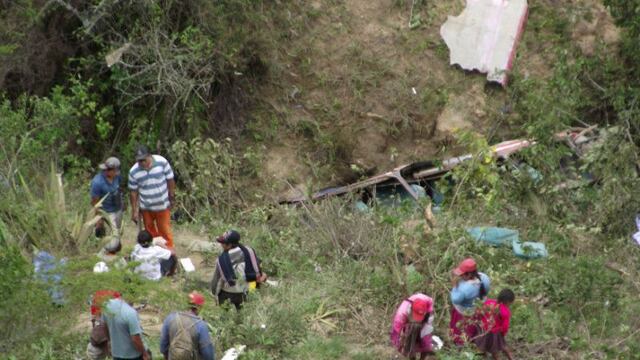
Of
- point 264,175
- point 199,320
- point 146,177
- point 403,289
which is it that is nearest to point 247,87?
point 264,175

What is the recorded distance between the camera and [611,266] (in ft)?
33.7

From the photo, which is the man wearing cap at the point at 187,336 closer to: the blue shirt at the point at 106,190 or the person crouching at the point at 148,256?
the person crouching at the point at 148,256

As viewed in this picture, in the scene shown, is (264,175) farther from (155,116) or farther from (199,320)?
(199,320)

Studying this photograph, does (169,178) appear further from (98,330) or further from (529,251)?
(529,251)

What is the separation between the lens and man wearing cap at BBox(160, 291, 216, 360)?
7.84 metres

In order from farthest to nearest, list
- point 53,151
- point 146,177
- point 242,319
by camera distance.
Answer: point 53,151 → point 146,177 → point 242,319

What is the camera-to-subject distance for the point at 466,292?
8.73 meters

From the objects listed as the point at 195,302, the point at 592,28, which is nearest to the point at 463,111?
the point at 592,28

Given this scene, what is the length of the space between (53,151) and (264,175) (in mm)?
3005

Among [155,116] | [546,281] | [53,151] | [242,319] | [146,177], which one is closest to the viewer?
[242,319]

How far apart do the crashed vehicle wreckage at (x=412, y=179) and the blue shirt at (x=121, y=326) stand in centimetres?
495

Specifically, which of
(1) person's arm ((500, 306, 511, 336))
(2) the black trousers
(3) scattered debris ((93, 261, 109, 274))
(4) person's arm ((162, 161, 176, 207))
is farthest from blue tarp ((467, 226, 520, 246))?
(3) scattered debris ((93, 261, 109, 274))

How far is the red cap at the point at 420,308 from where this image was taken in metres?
8.45

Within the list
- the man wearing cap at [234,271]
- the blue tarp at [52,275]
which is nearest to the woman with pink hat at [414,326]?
the man wearing cap at [234,271]
